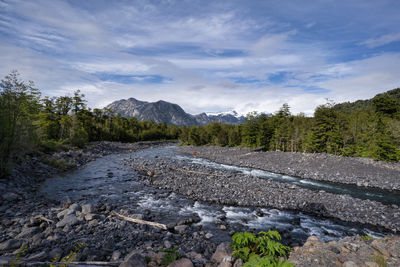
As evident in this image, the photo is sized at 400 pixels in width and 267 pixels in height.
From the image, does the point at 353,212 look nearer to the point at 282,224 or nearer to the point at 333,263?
the point at 282,224

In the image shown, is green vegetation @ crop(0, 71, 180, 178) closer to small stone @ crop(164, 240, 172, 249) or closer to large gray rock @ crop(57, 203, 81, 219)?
large gray rock @ crop(57, 203, 81, 219)

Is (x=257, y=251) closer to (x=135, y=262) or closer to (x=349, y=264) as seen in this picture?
(x=349, y=264)

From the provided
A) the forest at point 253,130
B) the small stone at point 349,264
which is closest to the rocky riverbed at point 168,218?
the small stone at point 349,264

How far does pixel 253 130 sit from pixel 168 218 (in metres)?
39.7

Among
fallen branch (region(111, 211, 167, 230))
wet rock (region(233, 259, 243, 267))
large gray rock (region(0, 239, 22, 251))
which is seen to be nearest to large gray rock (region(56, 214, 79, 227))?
large gray rock (region(0, 239, 22, 251))

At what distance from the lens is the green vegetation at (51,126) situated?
42.4 feet

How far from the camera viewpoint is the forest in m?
13.7

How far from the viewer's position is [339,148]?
35.1 meters

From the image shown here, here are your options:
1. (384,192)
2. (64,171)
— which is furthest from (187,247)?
(384,192)

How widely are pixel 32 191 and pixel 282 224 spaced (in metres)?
16.6

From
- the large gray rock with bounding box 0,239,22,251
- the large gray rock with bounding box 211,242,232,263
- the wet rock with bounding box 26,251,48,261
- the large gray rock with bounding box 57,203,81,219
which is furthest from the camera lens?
the large gray rock with bounding box 57,203,81,219

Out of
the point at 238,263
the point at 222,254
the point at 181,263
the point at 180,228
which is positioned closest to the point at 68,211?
the point at 180,228

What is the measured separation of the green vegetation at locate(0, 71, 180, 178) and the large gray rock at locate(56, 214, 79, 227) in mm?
9403

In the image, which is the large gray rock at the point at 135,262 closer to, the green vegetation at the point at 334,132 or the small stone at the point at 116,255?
the small stone at the point at 116,255
